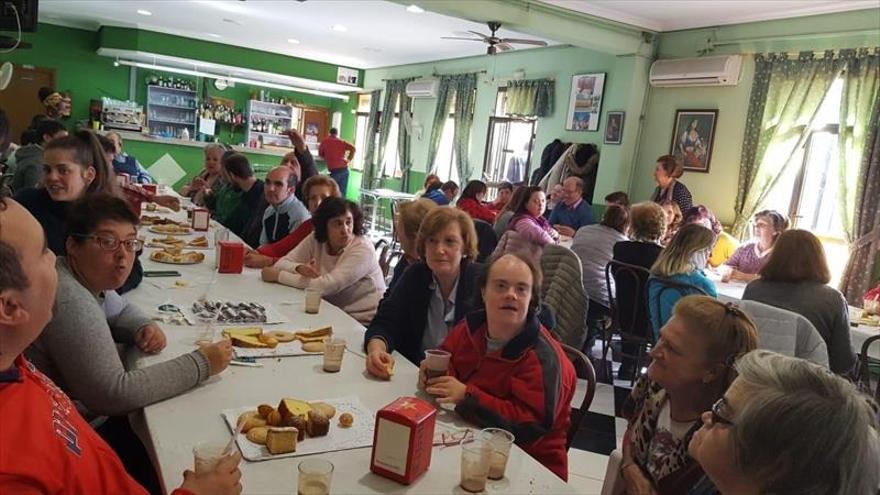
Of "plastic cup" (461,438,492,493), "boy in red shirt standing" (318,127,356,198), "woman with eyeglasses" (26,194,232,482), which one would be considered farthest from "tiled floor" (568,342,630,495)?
"boy in red shirt standing" (318,127,356,198)

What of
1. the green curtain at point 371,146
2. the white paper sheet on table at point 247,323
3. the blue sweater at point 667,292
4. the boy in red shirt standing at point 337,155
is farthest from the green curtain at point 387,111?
the white paper sheet on table at point 247,323

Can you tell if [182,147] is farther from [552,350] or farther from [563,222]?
[552,350]

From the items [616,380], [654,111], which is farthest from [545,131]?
[616,380]

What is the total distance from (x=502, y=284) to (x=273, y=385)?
0.72 meters

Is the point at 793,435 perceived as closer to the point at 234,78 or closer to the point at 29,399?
the point at 29,399

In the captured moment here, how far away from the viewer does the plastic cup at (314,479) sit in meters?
1.17

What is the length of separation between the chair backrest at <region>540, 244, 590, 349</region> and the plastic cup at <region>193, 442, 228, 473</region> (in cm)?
266

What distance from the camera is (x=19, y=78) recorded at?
36.7ft

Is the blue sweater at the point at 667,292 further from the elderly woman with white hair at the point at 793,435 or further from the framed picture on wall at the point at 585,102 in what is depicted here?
Answer: the framed picture on wall at the point at 585,102

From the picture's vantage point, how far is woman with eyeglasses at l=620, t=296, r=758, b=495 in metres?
1.65

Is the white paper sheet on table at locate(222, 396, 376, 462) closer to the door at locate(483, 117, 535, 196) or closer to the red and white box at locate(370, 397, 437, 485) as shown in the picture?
the red and white box at locate(370, 397, 437, 485)

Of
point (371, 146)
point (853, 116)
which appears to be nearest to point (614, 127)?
point (853, 116)

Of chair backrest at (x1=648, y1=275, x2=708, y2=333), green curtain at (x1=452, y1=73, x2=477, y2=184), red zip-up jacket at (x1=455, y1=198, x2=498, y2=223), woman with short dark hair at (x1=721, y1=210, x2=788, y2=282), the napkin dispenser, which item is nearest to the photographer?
the napkin dispenser

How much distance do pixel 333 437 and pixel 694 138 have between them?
5.69 m
